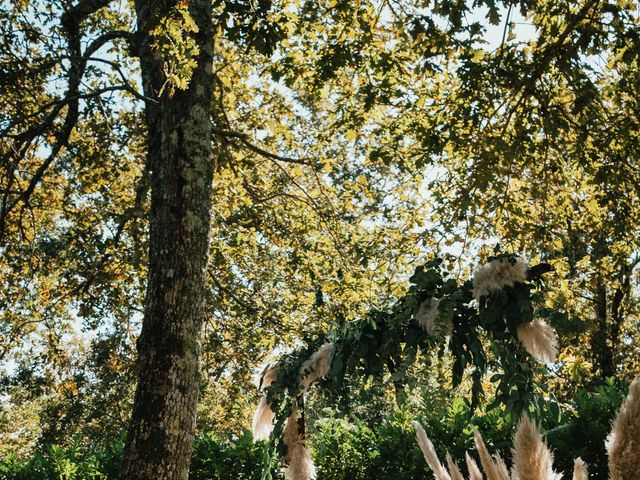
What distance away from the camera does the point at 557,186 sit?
7.50 metres

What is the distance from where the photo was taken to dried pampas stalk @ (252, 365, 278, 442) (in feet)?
10.1

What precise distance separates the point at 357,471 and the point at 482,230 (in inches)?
130

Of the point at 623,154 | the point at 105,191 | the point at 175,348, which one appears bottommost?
the point at 175,348

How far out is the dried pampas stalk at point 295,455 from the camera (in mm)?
2969

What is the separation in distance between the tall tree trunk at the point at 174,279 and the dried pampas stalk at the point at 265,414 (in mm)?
1852

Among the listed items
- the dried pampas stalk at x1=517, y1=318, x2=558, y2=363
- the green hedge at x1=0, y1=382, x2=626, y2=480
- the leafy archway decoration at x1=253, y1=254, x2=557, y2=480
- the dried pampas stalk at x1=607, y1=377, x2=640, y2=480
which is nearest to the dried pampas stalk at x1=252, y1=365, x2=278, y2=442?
the leafy archway decoration at x1=253, y1=254, x2=557, y2=480

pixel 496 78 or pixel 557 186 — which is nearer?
pixel 496 78

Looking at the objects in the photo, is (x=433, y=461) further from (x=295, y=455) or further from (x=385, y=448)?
(x=385, y=448)

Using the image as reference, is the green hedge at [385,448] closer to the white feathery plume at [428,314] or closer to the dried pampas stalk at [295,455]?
the dried pampas stalk at [295,455]

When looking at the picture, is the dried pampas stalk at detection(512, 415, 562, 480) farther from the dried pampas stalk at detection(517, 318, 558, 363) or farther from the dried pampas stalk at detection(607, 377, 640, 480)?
the dried pampas stalk at detection(517, 318, 558, 363)

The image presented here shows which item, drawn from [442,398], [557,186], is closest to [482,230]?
[557,186]

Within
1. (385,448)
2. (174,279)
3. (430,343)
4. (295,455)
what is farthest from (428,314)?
(385,448)

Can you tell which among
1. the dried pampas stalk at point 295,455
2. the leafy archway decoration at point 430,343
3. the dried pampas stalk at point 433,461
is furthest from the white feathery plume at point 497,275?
the dried pampas stalk at point 433,461

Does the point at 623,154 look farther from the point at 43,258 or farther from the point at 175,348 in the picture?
the point at 43,258
